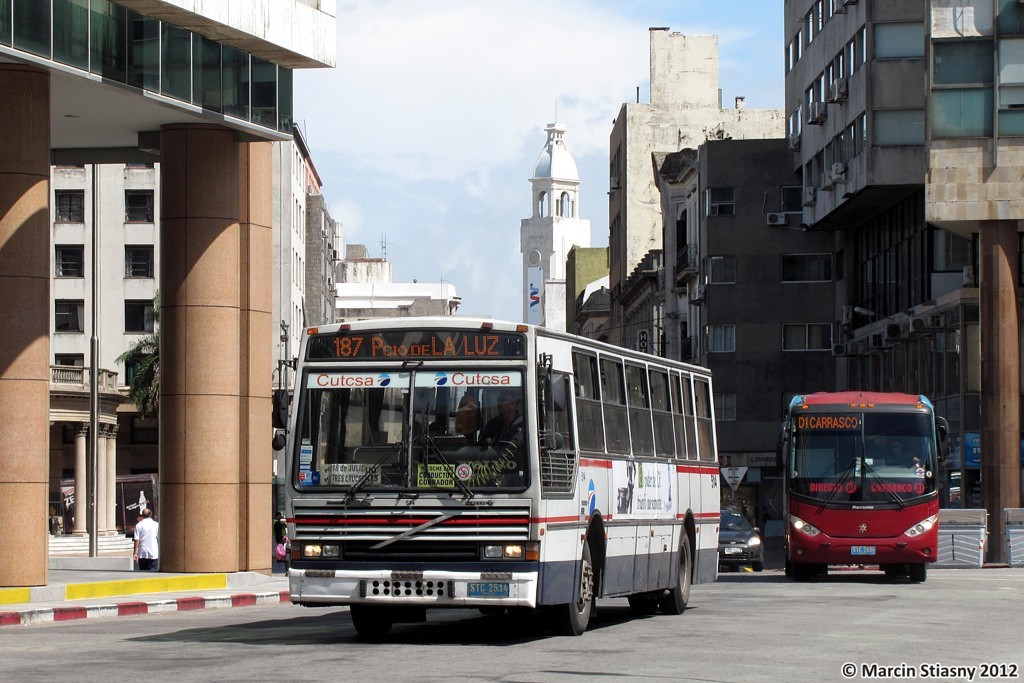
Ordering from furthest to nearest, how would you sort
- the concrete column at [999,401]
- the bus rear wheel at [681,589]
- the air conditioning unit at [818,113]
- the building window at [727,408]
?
the building window at [727,408] → the air conditioning unit at [818,113] → the concrete column at [999,401] → the bus rear wheel at [681,589]

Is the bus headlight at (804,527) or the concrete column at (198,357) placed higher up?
the concrete column at (198,357)

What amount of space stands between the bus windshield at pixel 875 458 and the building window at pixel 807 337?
1662 inches

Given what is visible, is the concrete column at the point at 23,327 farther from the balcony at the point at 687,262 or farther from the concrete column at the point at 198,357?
the balcony at the point at 687,262

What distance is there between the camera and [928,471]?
3072 centimetres

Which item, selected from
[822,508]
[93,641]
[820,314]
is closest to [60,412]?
[820,314]

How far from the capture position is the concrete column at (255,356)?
32.1 metres

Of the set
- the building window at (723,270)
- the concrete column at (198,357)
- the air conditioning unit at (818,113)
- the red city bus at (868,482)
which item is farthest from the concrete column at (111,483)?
the red city bus at (868,482)

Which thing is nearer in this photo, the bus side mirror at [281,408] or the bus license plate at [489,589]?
the bus license plate at [489,589]

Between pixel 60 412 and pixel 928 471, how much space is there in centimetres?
5101

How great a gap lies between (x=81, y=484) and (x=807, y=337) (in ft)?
100

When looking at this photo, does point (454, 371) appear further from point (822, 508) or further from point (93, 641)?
point (822, 508)

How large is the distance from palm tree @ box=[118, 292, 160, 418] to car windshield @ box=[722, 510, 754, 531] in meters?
42.8

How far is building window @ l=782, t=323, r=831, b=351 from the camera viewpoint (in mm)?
72938

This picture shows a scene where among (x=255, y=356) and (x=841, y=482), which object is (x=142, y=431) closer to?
(x=255, y=356)
